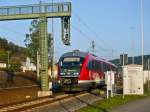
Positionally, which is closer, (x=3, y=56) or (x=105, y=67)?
(x=105, y=67)

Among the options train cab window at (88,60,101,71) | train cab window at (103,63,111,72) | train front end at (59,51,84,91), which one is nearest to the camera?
train front end at (59,51,84,91)

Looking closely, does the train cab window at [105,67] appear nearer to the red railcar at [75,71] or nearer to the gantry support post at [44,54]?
the red railcar at [75,71]

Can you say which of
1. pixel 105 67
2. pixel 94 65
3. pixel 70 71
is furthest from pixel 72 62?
pixel 105 67

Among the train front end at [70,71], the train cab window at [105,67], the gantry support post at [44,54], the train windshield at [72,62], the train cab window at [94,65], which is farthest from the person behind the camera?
the train cab window at [105,67]

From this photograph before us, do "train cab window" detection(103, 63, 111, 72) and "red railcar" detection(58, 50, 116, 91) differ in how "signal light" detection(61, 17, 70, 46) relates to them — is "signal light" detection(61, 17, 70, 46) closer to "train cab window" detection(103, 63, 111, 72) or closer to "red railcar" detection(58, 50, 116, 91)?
"red railcar" detection(58, 50, 116, 91)

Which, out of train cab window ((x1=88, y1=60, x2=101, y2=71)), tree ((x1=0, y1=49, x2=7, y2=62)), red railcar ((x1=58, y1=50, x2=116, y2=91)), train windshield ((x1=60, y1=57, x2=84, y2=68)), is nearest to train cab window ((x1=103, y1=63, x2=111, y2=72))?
train cab window ((x1=88, y1=60, x2=101, y2=71))

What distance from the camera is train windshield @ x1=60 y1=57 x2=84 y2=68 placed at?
37.0m

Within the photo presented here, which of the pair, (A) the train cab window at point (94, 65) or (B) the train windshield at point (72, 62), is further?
(A) the train cab window at point (94, 65)

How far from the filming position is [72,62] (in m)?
37.2

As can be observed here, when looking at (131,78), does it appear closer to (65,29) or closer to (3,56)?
(65,29)

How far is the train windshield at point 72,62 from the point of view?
37031 millimetres

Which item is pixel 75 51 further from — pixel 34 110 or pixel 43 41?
pixel 34 110

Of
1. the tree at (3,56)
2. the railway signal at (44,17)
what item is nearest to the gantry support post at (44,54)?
the railway signal at (44,17)

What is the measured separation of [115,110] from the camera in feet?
77.1
